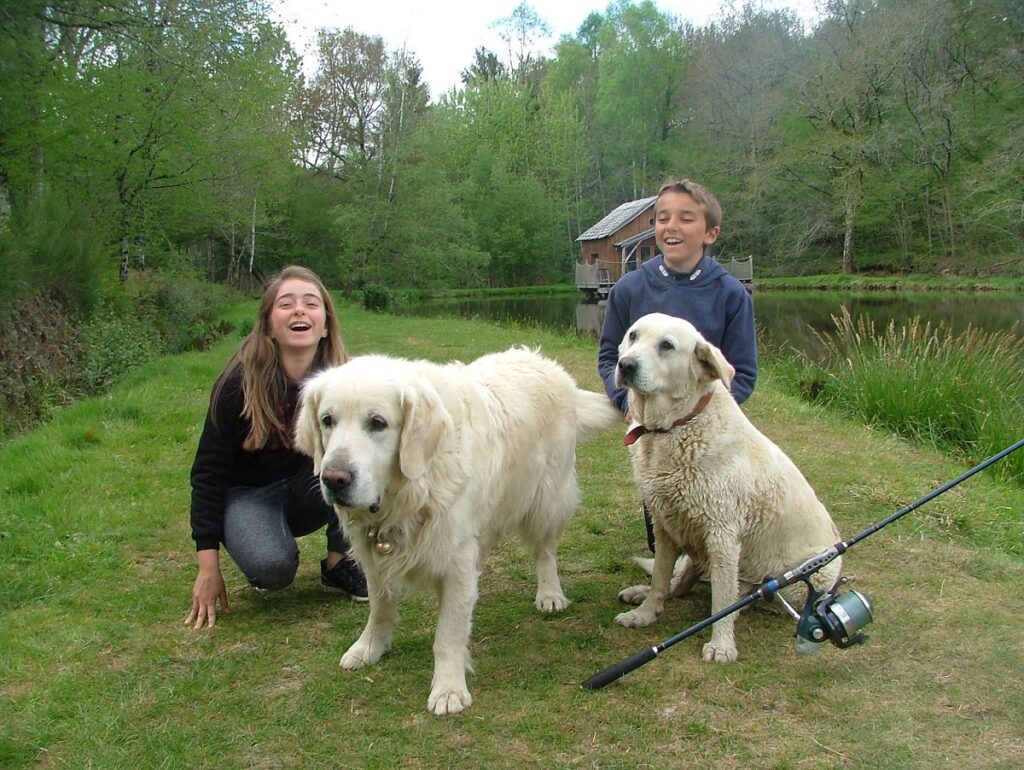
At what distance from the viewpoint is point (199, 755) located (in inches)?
106

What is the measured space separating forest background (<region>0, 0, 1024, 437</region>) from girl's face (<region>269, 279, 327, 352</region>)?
21.3 ft

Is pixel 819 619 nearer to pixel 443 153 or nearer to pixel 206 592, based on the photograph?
pixel 206 592

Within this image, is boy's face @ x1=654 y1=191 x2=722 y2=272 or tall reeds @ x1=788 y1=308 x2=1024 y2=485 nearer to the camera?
boy's face @ x1=654 y1=191 x2=722 y2=272

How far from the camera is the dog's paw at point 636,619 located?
3705 mm

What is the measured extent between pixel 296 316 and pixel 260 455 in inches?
30.3

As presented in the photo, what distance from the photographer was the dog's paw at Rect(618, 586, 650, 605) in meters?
3.98

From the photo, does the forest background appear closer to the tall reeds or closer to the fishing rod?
the fishing rod

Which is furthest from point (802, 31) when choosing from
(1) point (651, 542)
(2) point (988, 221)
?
(1) point (651, 542)

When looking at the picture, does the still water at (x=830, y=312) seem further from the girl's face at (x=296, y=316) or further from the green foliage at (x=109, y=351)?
the girl's face at (x=296, y=316)

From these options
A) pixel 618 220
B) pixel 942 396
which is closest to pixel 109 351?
pixel 942 396

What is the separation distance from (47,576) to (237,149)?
1754 cm

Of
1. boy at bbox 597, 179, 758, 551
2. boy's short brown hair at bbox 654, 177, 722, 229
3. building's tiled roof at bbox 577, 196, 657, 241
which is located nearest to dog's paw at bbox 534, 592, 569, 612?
boy at bbox 597, 179, 758, 551

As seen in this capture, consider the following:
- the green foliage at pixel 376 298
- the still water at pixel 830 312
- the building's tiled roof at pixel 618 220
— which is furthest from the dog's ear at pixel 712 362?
the building's tiled roof at pixel 618 220

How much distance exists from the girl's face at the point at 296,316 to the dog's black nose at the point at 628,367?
64.3 inches
